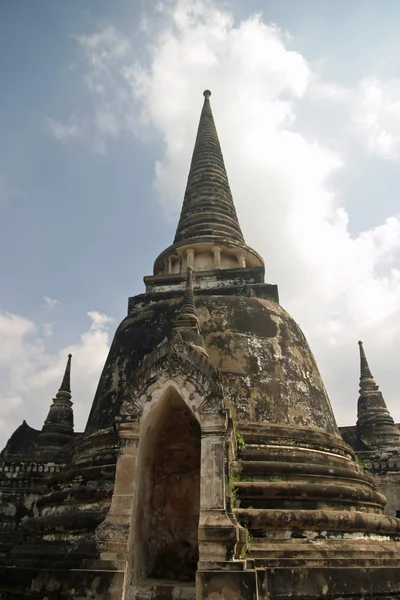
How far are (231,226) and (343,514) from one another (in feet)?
33.8

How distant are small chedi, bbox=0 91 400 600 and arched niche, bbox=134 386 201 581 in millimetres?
20

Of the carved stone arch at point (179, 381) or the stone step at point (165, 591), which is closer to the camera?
the stone step at point (165, 591)

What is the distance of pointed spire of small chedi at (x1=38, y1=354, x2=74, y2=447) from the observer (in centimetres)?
1514

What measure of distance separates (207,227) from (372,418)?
26.5ft

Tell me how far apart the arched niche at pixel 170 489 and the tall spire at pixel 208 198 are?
840 cm

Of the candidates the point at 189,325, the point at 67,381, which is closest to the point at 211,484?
the point at 189,325

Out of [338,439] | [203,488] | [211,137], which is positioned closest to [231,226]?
[211,137]

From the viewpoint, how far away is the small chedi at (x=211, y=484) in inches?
234

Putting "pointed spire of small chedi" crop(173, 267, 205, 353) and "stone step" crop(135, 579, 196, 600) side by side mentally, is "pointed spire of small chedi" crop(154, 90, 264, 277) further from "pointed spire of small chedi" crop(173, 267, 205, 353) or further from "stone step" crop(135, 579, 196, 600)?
"stone step" crop(135, 579, 196, 600)

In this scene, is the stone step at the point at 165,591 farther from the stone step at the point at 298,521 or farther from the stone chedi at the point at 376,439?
the stone chedi at the point at 376,439

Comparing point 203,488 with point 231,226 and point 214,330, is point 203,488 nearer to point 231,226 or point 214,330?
point 214,330

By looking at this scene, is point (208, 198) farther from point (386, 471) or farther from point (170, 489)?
point (170, 489)

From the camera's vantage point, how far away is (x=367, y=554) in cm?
751

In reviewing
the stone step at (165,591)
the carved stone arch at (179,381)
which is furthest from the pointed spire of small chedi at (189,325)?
the stone step at (165,591)
